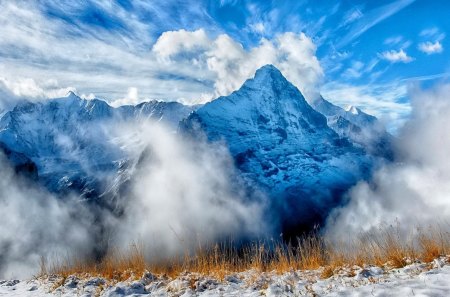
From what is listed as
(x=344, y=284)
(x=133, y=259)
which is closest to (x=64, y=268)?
(x=133, y=259)

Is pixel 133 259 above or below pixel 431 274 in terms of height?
above

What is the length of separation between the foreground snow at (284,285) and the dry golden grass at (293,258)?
1.84ft

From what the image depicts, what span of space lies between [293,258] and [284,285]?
306cm

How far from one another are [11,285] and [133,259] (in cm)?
461

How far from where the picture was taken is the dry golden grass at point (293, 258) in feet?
34.8

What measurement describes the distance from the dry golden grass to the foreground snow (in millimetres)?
561

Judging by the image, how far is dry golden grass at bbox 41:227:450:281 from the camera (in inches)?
417

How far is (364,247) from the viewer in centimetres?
1144

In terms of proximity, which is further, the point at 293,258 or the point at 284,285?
the point at 293,258

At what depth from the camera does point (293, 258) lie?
12180 millimetres

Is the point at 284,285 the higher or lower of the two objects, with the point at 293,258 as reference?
lower

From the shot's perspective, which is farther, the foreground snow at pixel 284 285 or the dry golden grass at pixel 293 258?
the dry golden grass at pixel 293 258

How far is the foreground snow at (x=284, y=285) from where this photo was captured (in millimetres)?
8086

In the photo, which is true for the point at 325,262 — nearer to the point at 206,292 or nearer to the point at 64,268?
the point at 206,292
